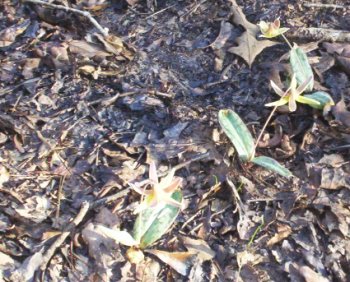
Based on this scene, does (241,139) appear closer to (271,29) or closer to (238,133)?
(238,133)

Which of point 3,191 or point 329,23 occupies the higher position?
point 3,191

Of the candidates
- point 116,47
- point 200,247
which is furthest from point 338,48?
point 200,247

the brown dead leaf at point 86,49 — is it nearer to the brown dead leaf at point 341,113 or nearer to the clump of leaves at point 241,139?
the clump of leaves at point 241,139

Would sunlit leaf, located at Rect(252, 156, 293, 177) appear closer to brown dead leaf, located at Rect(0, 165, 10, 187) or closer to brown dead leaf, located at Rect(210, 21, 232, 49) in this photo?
brown dead leaf, located at Rect(210, 21, 232, 49)

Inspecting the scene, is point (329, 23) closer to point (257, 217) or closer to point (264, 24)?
point (264, 24)

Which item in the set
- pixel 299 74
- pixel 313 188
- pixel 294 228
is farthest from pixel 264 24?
pixel 294 228

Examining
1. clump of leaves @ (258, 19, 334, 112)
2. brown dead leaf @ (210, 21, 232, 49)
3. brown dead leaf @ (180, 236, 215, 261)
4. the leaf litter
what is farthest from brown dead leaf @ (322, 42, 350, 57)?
brown dead leaf @ (180, 236, 215, 261)
